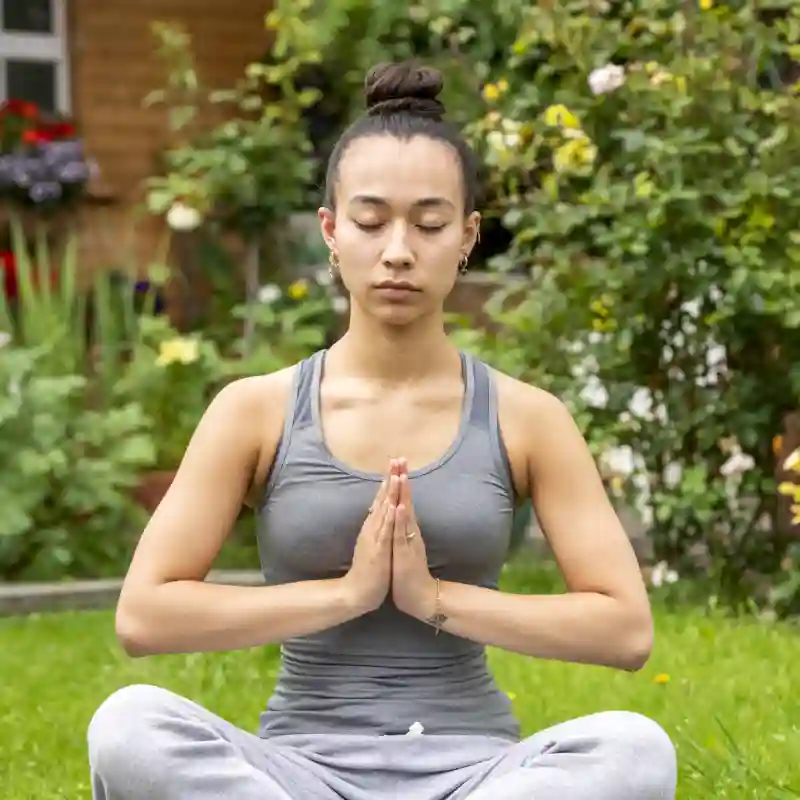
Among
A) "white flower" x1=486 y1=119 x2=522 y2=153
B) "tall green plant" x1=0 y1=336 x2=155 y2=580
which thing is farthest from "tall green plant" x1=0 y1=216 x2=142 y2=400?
"white flower" x1=486 y1=119 x2=522 y2=153

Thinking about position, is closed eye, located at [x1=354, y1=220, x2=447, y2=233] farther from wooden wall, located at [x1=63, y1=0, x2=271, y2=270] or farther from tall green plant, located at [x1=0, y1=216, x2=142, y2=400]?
wooden wall, located at [x1=63, y1=0, x2=271, y2=270]

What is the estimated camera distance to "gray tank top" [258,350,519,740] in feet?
7.43

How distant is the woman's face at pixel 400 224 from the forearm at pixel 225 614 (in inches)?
16.8

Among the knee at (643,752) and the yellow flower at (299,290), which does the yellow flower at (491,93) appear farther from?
the knee at (643,752)

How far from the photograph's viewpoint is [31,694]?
4.20 meters

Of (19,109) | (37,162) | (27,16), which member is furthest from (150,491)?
(27,16)

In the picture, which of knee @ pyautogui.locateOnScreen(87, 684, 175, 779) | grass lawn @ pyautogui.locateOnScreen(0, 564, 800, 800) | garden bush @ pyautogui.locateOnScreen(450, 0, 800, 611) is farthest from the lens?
garden bush @ pyautogui.locateOnScreen(450, 0, 800, 611)

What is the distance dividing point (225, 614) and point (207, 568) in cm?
11

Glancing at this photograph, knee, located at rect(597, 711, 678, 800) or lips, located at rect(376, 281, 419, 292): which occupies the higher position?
lips, located at rect(376, 281, 419, 292)

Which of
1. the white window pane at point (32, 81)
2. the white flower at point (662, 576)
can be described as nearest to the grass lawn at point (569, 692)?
the white flower at point (662, 576)

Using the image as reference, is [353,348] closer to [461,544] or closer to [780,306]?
[461,544]

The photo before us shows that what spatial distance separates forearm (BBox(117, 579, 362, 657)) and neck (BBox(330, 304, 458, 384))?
35 centimetres

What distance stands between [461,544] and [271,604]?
0.96 ft

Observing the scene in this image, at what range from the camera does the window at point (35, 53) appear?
8438 millimetres
